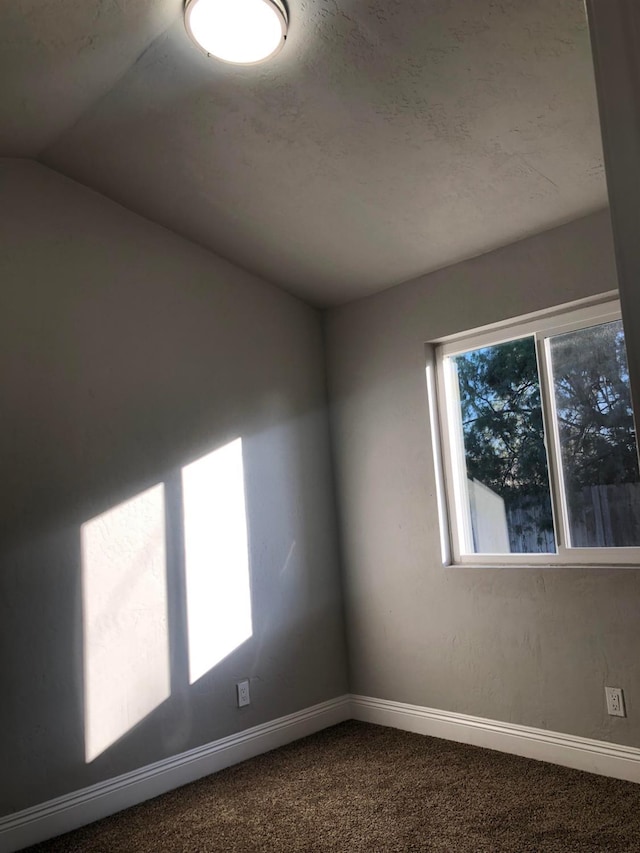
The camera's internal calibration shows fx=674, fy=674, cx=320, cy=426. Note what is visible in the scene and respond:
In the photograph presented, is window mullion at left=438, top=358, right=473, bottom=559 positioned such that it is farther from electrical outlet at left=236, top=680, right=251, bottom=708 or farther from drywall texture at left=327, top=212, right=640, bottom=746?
electrical outlet at left=236, top=680, right=251, bottom=708

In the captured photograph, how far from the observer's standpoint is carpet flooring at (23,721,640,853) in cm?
226

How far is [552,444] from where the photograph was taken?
296cm

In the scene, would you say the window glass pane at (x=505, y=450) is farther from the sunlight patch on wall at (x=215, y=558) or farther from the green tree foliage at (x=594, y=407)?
the sunlight patch on wall at (x=215, y=558)

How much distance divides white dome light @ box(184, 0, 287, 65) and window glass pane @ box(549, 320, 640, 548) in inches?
66.9

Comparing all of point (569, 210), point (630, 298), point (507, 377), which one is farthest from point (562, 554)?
point (630, 298)

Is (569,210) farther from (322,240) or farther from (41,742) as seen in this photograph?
(41,742)

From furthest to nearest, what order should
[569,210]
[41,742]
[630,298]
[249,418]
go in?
[249,418] < [569,210] < [41,742] < [630,298]

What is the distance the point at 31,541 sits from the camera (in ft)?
8.52

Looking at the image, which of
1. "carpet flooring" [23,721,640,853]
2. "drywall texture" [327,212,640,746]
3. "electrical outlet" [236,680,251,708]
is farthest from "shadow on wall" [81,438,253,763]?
"drywall texture" [327,212,640,746]

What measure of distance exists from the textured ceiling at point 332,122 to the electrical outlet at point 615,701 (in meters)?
1.94

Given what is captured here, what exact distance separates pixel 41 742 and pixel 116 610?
0.54 metres

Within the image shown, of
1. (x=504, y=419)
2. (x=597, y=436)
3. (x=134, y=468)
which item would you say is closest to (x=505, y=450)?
(x=504, y=419)

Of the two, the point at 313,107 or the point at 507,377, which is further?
the point at 507,377

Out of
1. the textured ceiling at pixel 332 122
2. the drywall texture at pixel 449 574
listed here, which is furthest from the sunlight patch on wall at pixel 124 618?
the textured ceiling at pixel 332 122
